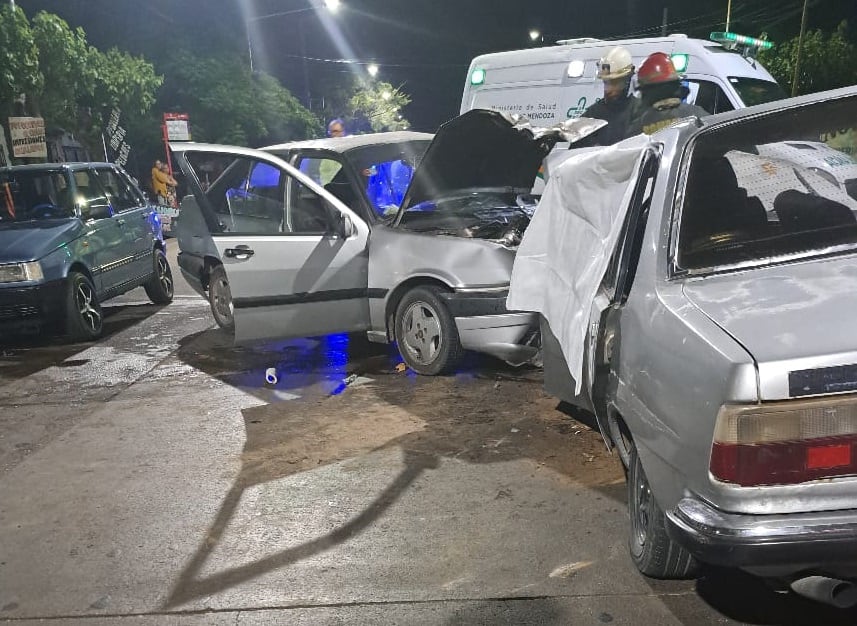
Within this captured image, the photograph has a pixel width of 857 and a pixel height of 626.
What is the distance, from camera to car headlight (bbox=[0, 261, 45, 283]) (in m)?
6.79

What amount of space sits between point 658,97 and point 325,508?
412 centimetres

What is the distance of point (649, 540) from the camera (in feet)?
8.85

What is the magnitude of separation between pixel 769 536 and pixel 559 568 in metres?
1.21

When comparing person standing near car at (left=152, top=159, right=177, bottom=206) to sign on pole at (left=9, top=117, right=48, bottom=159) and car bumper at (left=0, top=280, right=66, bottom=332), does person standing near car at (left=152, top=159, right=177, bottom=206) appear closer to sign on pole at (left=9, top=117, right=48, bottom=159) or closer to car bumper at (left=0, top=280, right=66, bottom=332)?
sign on pole at (left=9, top=117, right=48, bottom=159)

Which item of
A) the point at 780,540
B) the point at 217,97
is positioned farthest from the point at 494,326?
the point at 217,97

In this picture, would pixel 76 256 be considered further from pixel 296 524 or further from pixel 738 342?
pixel 738 342

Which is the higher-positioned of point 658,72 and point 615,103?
point 658,72

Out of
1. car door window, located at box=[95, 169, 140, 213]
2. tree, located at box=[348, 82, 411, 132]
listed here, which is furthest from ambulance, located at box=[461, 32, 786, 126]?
tree, located at box=[348, 82, 411, 132]

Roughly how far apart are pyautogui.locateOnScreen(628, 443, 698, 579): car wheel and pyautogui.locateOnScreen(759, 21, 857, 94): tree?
23.2 meters

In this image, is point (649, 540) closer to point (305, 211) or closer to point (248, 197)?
point (305, 211)

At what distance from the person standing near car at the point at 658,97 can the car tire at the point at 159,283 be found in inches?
234

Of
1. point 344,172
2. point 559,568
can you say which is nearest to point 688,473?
point 559,568

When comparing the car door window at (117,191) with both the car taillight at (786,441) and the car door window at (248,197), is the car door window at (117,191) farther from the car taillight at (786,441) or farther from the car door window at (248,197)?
the car taillight at (786,441)

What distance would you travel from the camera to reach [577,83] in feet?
27.1
